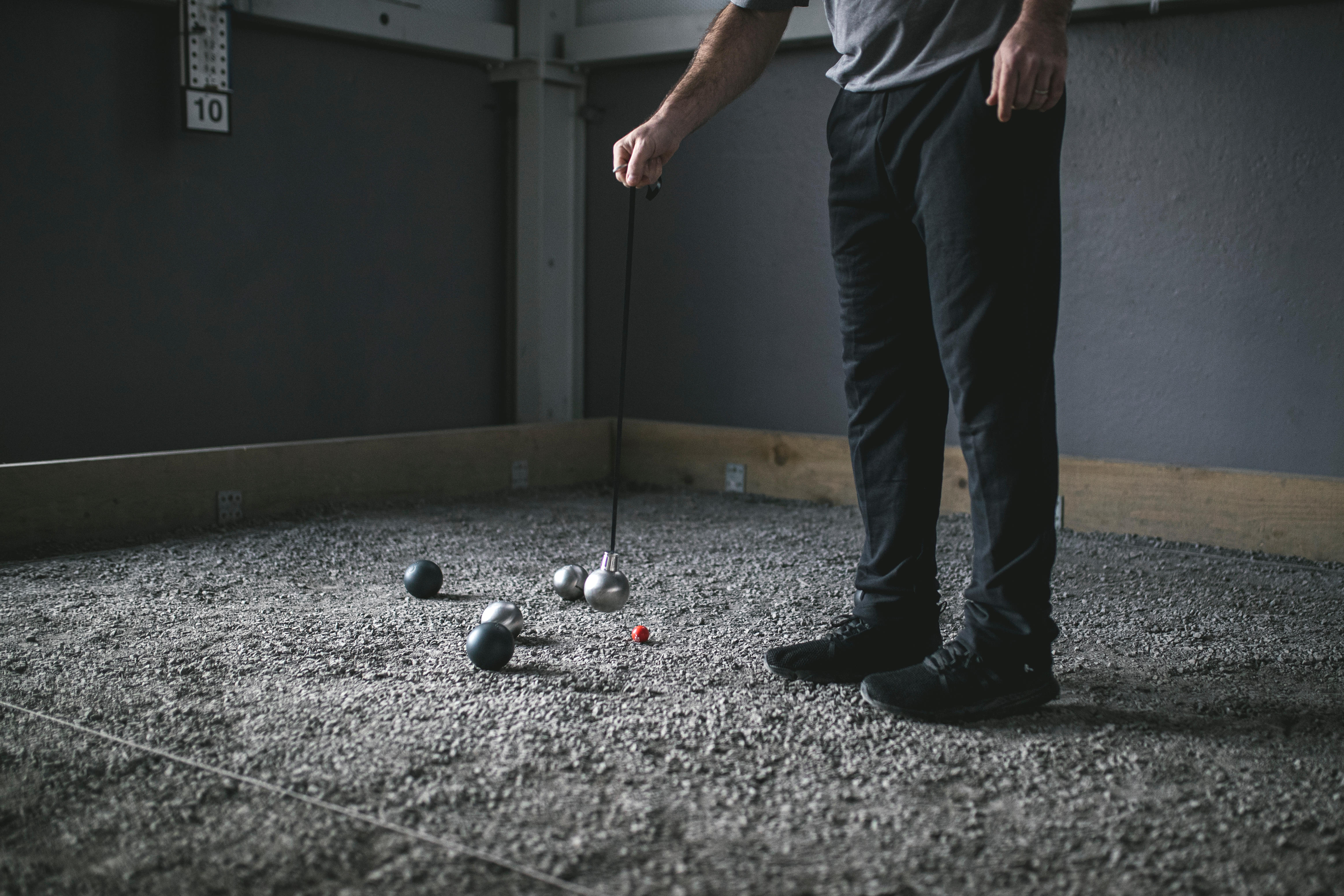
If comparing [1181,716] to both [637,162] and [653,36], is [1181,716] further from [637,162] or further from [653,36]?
[653,36]

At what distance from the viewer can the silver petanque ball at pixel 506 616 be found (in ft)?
6.50

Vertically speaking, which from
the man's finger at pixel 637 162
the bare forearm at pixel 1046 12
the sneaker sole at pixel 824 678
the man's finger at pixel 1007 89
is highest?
the bare forearm at pixel 1046 12

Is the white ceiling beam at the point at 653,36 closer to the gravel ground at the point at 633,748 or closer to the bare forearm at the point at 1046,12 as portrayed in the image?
the gravel ground at the point at 633,748

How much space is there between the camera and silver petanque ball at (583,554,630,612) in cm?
209

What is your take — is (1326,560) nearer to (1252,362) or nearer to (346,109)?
(1252,362)

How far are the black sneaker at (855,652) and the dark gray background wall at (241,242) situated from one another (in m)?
2.32

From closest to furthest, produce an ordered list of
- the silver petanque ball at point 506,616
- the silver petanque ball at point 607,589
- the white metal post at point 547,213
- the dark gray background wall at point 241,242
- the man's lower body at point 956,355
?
the man's lower body at point 956,355, the silver petanque ball at point 506,616, the silver petanque ball at point 607,589, the dark gray background wall at point 241,242, the white metal post at point 547,213

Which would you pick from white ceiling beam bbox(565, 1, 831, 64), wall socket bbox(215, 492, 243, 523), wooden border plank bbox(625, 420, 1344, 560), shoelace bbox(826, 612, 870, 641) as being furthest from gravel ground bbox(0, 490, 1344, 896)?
white ceiling beam bbox(565, 1, 831, 64)

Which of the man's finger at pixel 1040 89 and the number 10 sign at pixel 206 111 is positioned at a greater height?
the number 10 sign at pixel 206 111

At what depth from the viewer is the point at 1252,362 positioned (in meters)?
3.08

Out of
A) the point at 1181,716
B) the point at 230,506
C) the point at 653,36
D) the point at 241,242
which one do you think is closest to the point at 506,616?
the point at 1181,716

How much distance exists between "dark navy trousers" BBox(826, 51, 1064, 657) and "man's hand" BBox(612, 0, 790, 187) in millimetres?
198

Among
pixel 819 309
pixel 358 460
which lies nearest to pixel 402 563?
pixel 358 460

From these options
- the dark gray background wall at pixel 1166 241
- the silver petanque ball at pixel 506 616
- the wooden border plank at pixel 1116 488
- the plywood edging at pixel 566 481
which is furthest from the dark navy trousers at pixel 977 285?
the dark gray background wall at pixel 1166 241
